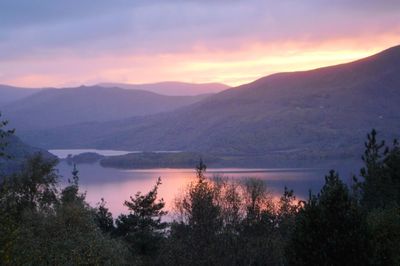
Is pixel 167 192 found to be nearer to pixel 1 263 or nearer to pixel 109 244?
pixel 109 244

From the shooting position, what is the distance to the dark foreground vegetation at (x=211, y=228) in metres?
17.1

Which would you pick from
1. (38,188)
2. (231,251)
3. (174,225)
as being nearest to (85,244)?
(231,251)

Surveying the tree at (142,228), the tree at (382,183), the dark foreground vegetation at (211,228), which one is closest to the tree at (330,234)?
the dark foreground vegetation at (211,228)

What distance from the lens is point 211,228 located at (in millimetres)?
34031

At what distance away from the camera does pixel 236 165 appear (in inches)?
7815

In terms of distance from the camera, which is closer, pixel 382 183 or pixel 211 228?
pixel 211 228

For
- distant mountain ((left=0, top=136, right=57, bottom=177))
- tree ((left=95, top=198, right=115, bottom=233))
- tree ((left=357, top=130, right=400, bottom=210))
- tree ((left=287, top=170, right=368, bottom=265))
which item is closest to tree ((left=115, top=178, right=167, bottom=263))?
tree ((left=95, top=198, right=115, bottom=233))

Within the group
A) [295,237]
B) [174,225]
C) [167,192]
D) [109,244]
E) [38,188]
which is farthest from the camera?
[167,192]

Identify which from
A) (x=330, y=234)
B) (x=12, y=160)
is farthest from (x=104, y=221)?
(x=330, y=234)

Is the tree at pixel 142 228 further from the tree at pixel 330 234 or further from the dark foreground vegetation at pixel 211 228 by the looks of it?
the tree at pixel 330 234

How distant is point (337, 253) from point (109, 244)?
14620 millimetres

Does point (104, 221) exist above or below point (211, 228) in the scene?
Answer: below

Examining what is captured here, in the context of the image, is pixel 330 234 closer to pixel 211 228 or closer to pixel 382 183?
pixel 211 228

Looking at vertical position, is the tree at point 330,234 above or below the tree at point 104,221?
above
